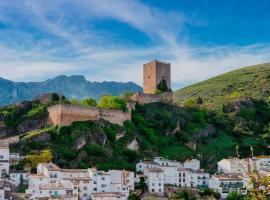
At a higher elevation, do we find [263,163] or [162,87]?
[162,87]

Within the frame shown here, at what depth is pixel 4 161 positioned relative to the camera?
4772 centimetres

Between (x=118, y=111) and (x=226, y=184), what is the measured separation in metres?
Result: 17.0

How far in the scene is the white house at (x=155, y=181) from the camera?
4959 centimetres

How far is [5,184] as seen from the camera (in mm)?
44188

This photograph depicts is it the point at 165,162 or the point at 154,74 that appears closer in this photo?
the point at 165,162

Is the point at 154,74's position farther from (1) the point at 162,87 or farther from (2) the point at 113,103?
(2) the point at 113,103

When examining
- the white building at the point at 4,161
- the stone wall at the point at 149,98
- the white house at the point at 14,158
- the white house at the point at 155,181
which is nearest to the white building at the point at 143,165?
the white house at the point at 155,181

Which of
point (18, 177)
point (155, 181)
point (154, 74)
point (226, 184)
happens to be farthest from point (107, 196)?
point (154, 74)

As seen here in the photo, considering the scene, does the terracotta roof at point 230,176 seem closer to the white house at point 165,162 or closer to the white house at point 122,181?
the white house at point 165,162

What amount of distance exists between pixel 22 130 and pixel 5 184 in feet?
43.1

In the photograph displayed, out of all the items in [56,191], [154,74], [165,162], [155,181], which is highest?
[154,74]

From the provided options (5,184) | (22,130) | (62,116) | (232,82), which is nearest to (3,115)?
(22,130)

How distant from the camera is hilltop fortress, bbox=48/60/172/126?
56.2 m

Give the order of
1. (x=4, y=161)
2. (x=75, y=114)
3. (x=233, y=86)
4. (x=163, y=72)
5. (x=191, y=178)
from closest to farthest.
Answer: (x=4, y=161), (x=191, y=178), (x=75, y=114), (x=163, y=72), (x=233, y=86)
